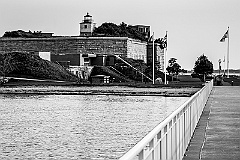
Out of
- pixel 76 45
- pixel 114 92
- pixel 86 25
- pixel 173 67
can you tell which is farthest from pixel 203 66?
pixel 114 92

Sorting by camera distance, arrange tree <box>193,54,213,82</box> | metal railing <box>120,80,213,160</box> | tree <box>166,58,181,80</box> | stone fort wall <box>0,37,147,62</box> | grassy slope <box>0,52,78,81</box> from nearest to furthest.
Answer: metal railing <box>120,80,213,160</box>
grassy slope <box>0,52,78,81</box>
tree <box>193,54,213,82</box>
stone fort wall <box>0,37,147,62</box>
tree <box>166,58,181,80</box>

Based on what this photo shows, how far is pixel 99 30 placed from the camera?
166 m

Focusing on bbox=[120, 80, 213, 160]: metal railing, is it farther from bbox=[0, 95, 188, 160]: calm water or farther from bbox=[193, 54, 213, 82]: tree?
bbox=[193, 54, 213, 82]: tree

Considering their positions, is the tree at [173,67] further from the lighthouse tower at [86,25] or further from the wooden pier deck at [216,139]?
the wooden pier deck at [216,139]

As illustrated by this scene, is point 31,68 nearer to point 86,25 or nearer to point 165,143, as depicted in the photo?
point 86,25

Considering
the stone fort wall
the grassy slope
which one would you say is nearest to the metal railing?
the grassy slope

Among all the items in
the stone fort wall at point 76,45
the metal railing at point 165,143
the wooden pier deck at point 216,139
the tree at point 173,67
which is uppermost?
the stone fort wall at point 76,45

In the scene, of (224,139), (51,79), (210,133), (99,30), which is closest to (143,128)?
(210,133)

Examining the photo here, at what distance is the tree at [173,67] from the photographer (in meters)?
146

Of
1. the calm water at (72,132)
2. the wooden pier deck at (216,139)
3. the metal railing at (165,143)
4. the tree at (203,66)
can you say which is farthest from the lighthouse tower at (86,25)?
the metal railing at (165,143)

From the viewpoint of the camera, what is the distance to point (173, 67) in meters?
147

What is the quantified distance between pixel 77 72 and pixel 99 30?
5579cm

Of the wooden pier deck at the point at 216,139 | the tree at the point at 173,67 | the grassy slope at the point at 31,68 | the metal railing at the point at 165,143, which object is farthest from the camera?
the tree at the point at 173,67

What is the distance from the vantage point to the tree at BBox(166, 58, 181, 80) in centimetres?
14565
